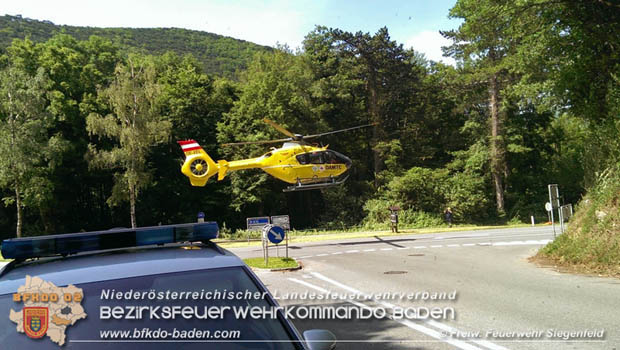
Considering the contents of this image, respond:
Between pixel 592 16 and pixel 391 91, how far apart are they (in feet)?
110

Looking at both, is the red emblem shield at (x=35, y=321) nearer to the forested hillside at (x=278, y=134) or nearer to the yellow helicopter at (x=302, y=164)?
the yellow helicopter at (x=302, y=164)

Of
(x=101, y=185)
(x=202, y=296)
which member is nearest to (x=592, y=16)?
(x=202, y=296)

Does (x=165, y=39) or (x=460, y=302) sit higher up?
(x=165, y=39)

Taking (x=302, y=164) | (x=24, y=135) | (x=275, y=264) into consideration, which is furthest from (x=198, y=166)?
(x=24, y=135)

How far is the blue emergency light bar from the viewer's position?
3.00 m

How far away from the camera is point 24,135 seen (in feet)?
115

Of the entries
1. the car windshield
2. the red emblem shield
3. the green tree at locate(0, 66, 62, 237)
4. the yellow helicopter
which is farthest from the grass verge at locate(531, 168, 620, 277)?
the green tree at locate(0, 66, 62, 237)

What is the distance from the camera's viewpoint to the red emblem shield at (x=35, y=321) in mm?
2561

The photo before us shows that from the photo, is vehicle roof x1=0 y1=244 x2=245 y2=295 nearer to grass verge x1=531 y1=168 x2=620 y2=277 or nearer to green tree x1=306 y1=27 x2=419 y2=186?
grass verge x1=531 y1=168 x2=620 y2=277

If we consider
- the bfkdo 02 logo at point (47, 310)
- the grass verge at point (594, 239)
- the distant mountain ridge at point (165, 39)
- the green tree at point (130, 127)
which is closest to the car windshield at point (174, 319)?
the bfkdo 02 logo at point (47, 310)

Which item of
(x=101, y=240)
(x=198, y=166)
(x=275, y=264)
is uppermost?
(x=198, y=166)

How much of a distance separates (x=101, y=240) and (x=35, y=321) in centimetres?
76

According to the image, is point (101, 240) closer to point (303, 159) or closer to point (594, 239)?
point (594, 239)

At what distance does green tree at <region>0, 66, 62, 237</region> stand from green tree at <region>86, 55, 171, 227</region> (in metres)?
3.47
